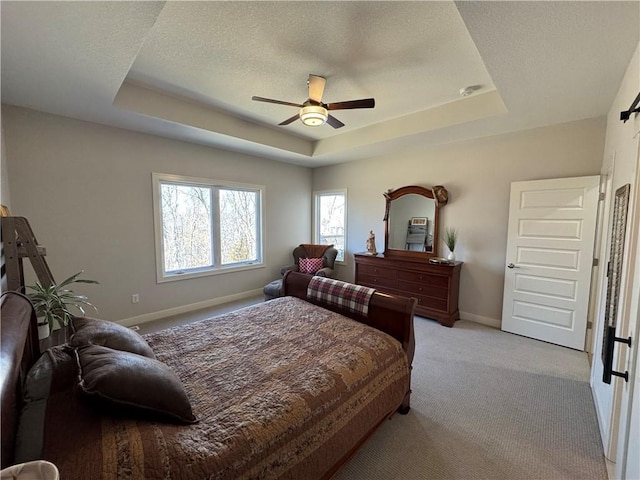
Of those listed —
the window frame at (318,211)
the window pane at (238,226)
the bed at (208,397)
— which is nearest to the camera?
the bed at (208,397)

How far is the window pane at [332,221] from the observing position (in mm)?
5547

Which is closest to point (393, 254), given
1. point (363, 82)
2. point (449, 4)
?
point (363, 82)

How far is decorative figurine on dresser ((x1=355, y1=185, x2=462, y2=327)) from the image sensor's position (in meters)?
3.80

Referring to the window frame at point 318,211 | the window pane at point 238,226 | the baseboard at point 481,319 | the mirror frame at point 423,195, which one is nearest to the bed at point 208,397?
the baseboard at point 481,319

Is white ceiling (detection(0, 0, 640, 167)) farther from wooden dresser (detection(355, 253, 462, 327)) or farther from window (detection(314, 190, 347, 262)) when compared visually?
window (detection(314, 190, 347, 262))

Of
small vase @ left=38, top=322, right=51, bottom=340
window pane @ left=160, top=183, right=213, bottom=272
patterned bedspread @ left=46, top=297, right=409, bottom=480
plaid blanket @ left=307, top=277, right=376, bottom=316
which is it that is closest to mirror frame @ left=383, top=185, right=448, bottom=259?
plaid blanket @ left=307, top=277, right=376, bottom=316

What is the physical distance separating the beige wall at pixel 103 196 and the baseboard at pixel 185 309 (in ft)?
0.17

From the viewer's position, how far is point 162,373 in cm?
121

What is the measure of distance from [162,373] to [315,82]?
2.44 m

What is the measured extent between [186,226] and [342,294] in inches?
117

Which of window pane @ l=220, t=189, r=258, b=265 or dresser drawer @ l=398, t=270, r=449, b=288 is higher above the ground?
window pane @ l=220, t=189, r=258, b=265

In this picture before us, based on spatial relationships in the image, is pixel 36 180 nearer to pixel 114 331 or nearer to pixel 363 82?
pixel 114 331

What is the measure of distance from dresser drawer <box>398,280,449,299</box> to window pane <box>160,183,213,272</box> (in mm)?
3156

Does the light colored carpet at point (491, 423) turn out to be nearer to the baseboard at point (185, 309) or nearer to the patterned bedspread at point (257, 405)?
the patterned bedspread at point (257, 405)
